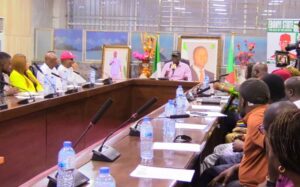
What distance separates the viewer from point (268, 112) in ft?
6.95

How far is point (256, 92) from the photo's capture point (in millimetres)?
2852

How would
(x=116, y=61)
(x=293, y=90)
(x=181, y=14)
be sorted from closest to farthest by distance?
(x=293, y=90) → (x=116, y=61) → (x=181, y=14)

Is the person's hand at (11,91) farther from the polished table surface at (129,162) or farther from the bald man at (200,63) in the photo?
the bald man at (200,63)

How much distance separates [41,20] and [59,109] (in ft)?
21.2

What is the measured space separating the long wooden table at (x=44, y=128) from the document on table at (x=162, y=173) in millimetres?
213

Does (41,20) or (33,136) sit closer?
(33,136)

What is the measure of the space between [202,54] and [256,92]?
6134 mm

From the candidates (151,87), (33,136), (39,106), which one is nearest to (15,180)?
(33,136)

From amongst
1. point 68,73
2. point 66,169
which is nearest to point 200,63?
point 68,73

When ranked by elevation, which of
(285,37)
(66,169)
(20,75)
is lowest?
(66,169)

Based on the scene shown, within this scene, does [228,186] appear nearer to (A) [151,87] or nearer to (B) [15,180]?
(B) [15,180]

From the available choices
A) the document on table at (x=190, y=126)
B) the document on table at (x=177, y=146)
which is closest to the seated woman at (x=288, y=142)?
the document on table at (x=177, y=146)

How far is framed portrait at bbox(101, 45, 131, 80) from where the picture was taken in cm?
927

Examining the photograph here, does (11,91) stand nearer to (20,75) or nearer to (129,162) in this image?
(20,75)
